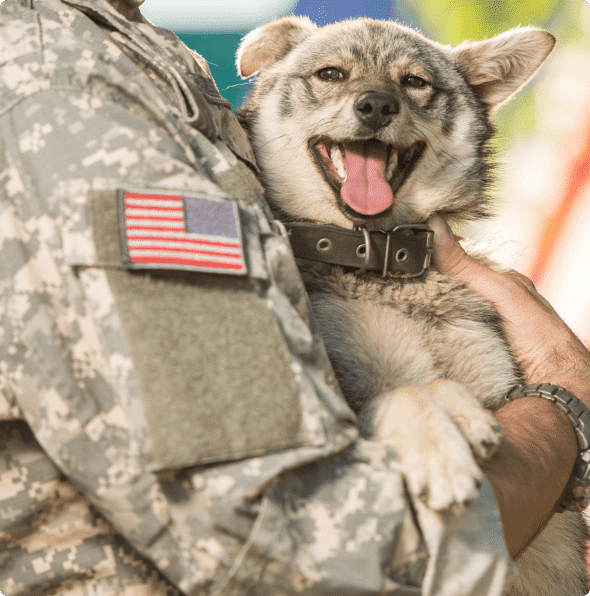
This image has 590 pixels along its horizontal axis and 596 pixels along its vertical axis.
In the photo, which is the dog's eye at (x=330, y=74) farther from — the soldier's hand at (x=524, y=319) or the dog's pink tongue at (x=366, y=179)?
the soldier's hand at (x=524, y=319)

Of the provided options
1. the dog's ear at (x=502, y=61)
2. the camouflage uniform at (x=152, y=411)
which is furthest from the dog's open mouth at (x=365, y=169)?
the camouflage uniform at (x=152, y=411)

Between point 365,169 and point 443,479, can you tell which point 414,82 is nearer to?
point 365,169

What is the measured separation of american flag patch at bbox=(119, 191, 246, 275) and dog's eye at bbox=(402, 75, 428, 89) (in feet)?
5.59

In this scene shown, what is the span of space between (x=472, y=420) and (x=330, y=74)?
66.2 inches

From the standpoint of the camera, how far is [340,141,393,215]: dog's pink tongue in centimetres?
196

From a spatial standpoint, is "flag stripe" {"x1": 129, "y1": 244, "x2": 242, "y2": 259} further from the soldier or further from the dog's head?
the dog's head

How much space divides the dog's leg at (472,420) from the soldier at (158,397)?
196mm

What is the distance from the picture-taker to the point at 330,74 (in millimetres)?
2422

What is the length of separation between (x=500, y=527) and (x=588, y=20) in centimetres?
404

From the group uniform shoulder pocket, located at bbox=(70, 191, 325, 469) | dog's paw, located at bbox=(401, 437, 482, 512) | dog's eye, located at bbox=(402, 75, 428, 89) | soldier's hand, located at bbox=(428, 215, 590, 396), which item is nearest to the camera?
uniform shoulder pocket, located at bbox=(70, 191, 325, 469)

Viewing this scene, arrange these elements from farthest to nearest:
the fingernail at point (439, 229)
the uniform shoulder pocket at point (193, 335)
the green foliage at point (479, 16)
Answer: the green foliage at point (479, 16)
the fingernail at point (439, 229)
the uniform shoulder pocket at point (193, 335)

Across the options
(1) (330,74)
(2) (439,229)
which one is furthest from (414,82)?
(2) (439,229)

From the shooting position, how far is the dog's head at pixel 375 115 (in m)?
2.10

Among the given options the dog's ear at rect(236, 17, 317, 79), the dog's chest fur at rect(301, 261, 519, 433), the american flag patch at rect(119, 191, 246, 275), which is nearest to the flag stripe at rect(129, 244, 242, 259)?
the american flag patch at rect(119, 191, 246, 275)
